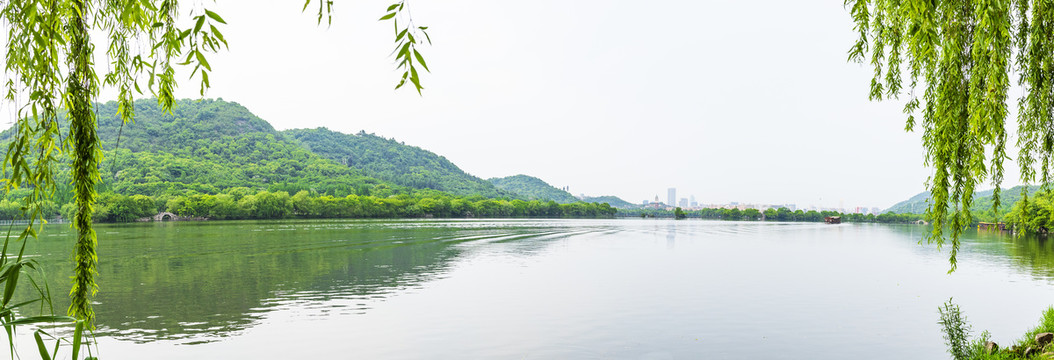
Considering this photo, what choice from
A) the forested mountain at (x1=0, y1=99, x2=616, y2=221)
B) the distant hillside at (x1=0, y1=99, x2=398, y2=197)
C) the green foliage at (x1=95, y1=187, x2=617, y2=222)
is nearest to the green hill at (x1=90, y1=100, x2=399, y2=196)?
the distant hillside at (x1=0, y1=99, x2=398, y2=197)

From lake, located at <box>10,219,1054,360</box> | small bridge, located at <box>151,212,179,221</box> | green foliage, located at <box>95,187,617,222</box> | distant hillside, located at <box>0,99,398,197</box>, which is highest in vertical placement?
distant hillside, located at <box>0,99,398,197</box>

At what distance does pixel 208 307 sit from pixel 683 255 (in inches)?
1334

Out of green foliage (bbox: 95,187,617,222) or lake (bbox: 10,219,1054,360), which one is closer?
lake (bbox: 10,219,1054,360)

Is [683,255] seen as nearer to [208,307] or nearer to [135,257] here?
[208,307]

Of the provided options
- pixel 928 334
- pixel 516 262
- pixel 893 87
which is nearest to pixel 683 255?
pixel 516 262

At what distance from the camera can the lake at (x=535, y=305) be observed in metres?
15.4

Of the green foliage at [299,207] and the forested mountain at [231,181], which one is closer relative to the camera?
the green foliage at [299,207]

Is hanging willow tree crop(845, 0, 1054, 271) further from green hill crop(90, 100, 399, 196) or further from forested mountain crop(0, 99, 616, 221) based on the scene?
green hill crop(90, 100, 399, 196)

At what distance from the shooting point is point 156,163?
13100cm

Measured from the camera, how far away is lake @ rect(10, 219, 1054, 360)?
607 inches

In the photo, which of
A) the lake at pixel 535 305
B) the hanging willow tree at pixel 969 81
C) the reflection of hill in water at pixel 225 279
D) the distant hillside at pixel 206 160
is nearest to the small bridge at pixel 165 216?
the distant hillside at pixel 206 160

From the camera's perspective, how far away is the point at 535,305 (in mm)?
21922

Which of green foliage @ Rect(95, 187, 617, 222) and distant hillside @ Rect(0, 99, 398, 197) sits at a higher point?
distant hillside @ Rect(0, 99, 398, 197)

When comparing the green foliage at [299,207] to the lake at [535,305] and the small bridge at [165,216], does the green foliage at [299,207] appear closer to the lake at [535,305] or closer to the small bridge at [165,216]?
the small bridge at [165,216]
